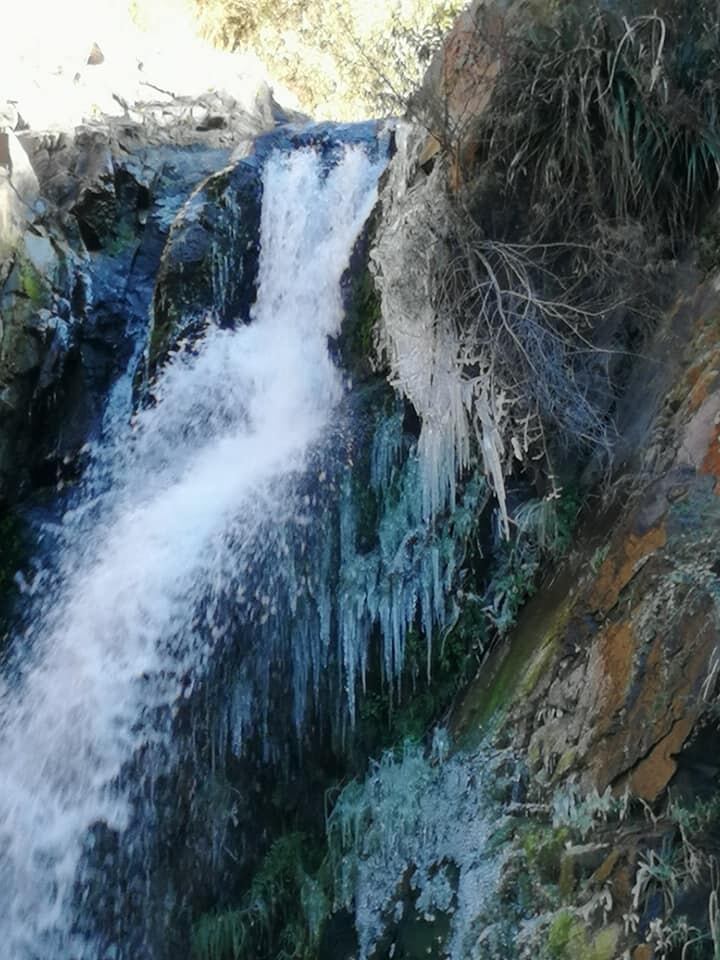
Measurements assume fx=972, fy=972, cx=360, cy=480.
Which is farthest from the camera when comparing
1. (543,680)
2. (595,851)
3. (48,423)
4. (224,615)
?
(48,423)

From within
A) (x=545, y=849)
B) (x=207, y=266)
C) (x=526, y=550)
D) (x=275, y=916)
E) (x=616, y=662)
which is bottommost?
(x=275, y=916)

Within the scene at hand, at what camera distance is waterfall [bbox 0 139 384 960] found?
408cm

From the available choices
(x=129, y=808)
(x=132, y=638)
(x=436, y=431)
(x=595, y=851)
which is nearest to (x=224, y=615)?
(x=132, y=638)

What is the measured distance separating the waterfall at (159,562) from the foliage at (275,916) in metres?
0.34

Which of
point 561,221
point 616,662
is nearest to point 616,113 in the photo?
point 561,221

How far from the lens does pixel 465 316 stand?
402cm

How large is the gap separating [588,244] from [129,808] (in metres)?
2.99

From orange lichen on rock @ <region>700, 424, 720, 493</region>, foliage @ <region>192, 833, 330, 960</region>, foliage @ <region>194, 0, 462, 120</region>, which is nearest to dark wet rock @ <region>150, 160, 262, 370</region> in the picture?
foliage @ <region>192, 833, 330, 960</region>

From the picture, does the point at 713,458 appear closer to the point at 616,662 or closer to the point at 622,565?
the point at 622,565

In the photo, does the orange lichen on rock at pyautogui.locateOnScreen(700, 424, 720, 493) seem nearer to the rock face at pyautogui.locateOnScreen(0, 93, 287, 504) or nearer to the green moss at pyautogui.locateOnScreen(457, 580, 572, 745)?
the green moss at pyautogui.locateOnScreen(457, 580, 572, 745)

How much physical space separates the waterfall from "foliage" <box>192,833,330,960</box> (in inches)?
13.3

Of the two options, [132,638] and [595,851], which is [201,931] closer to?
[132,638]

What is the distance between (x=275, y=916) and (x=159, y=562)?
5.80 ft

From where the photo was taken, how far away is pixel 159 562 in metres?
4.81
